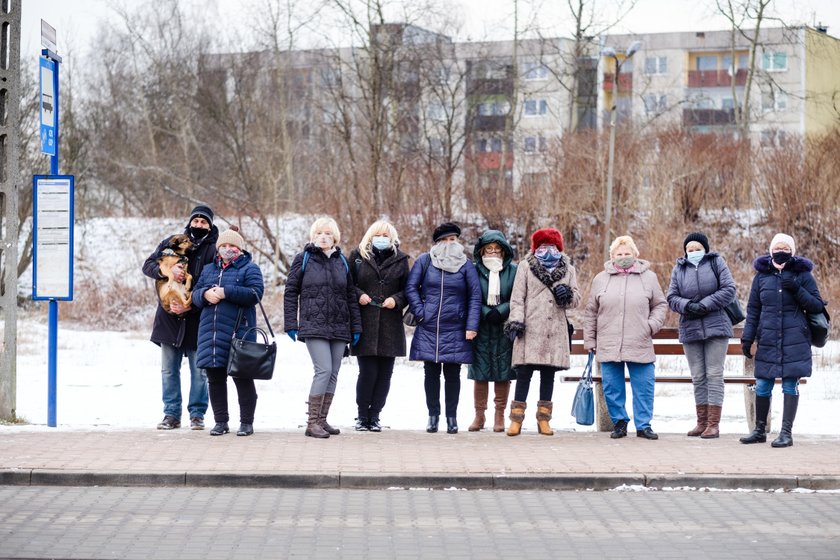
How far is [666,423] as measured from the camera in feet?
40.6

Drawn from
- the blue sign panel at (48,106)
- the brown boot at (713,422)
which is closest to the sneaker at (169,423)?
the blue sign panel at (48,106)

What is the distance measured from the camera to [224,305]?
1043cm

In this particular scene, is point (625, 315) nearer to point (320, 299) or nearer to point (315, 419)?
point (320, 299)

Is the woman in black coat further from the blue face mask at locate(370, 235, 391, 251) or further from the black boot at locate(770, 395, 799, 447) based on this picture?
the black boot at locate(770, 395, 799, 447)

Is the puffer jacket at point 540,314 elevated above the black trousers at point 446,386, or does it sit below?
above

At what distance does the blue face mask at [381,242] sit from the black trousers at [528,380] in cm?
159

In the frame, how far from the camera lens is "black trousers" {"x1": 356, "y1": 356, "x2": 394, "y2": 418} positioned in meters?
10.9

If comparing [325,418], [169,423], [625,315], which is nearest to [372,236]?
[325,418]

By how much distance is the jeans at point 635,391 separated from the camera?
10617 millimetres

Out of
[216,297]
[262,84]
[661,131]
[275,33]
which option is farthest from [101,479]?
[262,84]

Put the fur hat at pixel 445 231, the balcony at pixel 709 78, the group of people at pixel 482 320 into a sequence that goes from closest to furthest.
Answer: the group of people at pixel 482 320, the fur hat at pixel 445 231, the balcony at pixel 709 78

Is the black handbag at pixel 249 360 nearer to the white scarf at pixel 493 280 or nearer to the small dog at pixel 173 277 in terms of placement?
the small dog at pixel 173 277

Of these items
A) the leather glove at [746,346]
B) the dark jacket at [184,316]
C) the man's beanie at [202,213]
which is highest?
the man's beanie at [202,213]

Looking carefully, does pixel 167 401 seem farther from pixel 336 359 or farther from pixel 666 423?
pixel 666 423
